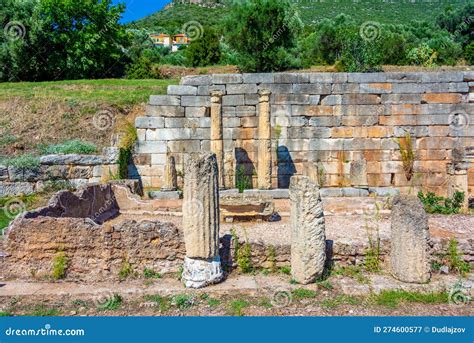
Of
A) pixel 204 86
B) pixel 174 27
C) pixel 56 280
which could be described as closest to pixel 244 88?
pixel 204 86

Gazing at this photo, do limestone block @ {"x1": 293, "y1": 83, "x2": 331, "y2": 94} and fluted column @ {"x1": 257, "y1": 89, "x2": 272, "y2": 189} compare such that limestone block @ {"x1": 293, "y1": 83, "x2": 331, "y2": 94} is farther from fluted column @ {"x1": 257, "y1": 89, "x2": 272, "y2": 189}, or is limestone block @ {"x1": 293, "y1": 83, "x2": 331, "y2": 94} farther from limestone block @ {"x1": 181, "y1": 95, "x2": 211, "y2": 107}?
limestone block @ {"x1": 181, "y1": 95, "x2": 211, "y2": 107}

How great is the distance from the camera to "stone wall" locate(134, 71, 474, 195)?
1412 cm

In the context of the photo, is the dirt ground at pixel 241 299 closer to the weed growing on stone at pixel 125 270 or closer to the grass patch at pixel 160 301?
the grass patch at pixel 160 301

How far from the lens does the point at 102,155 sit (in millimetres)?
13664

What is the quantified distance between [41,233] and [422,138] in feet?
38.6

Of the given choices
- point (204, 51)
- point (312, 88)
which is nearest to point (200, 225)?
point (312, 88)

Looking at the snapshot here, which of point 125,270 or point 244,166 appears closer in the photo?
point 125,270

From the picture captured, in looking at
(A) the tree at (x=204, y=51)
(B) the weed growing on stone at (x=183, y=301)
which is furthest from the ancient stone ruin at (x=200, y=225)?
(A) the tree at (x=204, y=51)

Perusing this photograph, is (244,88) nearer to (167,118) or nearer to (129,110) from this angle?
(167,118)

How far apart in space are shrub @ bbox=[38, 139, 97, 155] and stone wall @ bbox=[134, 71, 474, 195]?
307 centimetres

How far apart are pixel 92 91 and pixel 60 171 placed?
26.4 ft

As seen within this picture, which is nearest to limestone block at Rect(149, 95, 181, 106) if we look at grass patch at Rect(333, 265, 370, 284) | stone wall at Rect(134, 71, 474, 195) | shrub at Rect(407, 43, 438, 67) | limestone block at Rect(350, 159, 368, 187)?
stone wall at Rect(134, 71, 474, 195)

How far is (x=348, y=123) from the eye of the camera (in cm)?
1422

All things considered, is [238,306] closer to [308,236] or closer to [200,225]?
[200,225]
